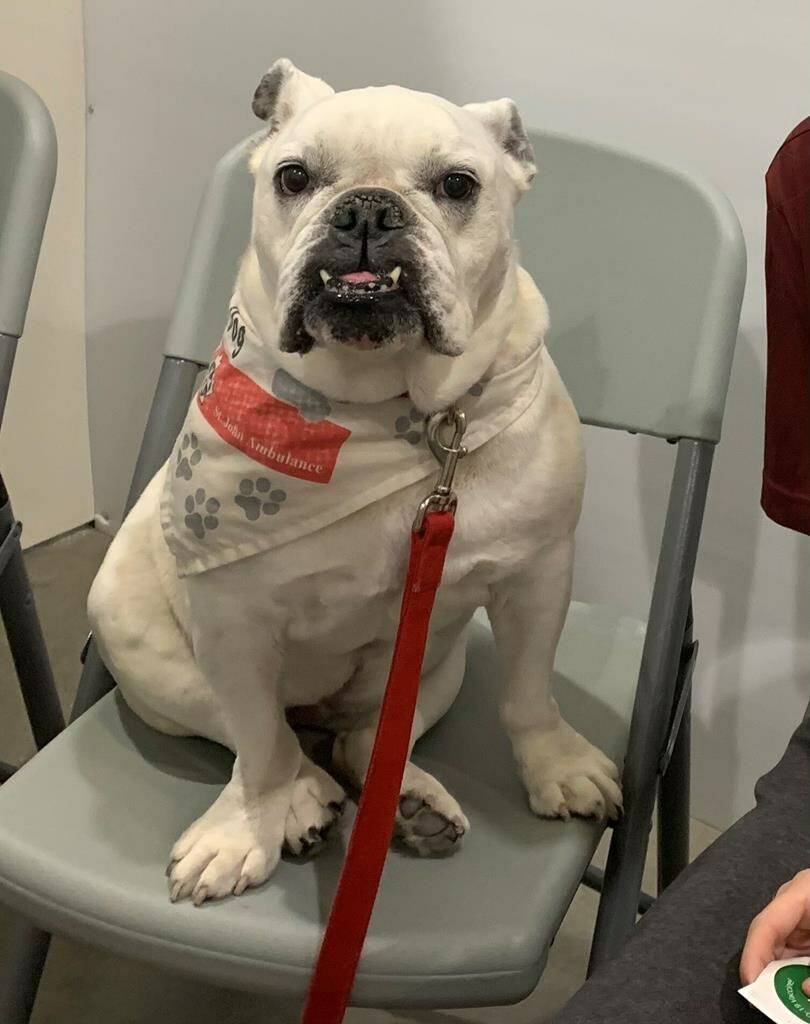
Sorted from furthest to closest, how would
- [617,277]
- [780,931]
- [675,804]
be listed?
[675,804] < [617,277] < [780,931]

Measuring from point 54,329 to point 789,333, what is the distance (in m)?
1.19

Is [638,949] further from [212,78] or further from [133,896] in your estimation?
[212,78]

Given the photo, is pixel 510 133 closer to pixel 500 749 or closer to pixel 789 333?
pixel 789 333

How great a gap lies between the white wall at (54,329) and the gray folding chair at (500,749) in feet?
2.31

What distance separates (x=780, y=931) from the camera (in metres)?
0.53

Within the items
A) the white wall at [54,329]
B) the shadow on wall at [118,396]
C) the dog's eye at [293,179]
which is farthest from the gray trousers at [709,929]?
the white wall at [54,329]

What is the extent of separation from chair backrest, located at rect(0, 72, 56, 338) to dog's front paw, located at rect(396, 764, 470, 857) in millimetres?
493

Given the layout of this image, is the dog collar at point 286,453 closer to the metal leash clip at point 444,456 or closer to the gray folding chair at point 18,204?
the metal leash clip at point 444,456

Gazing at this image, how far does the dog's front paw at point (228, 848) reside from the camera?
2.23 feet

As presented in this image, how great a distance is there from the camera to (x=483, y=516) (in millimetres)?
683

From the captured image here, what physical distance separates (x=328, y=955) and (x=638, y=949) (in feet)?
0.59

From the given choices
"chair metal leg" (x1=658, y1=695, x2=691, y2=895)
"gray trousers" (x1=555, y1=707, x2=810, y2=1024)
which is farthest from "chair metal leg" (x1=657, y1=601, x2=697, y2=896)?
"gray trousers" (x1=555, y1=707, x2=810, y2=1024)

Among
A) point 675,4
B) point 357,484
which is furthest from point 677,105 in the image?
point 357,484

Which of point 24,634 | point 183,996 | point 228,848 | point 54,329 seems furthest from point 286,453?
point 54,329
